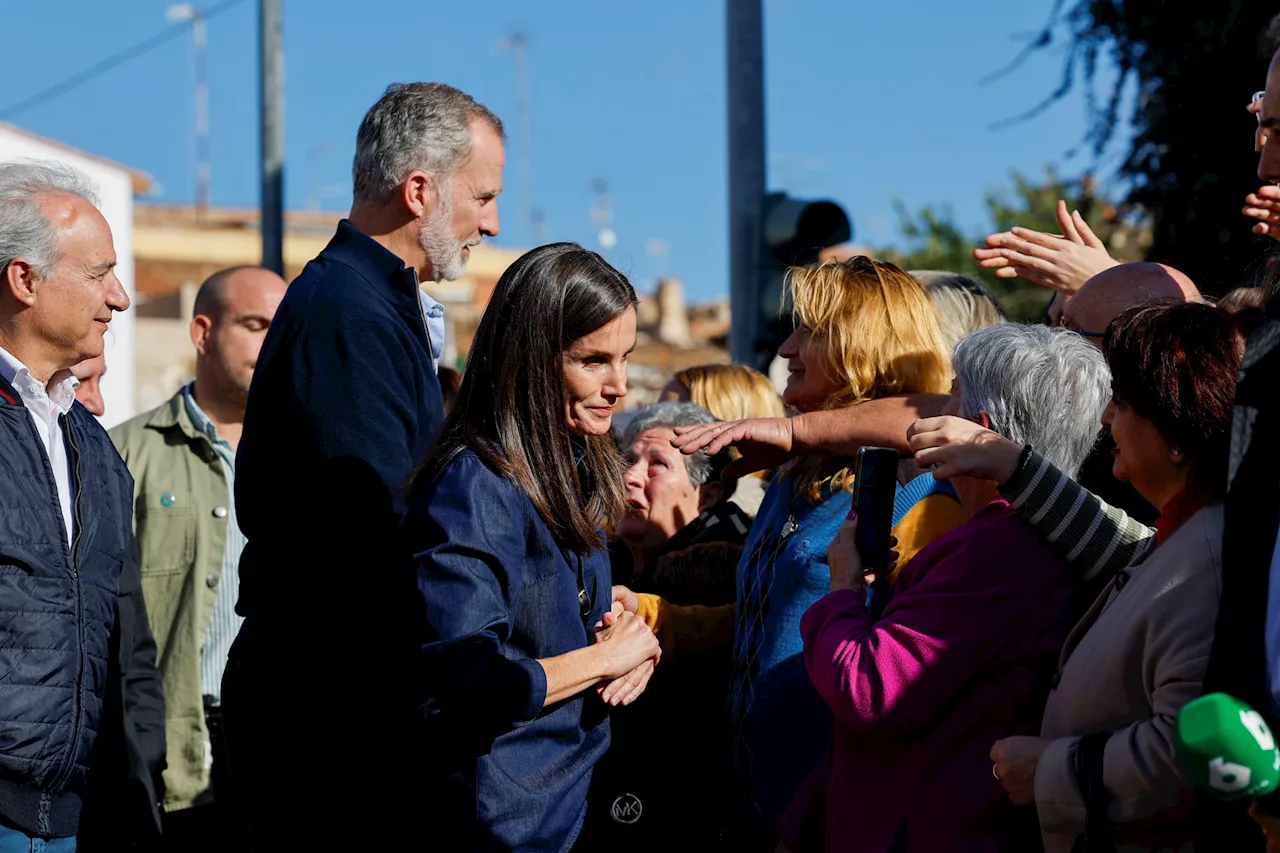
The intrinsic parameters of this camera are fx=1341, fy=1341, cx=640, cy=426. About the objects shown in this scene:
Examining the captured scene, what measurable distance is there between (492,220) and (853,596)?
1365 millimetres

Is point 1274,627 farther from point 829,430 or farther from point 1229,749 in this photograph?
point 829,430

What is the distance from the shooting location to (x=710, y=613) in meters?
3.55

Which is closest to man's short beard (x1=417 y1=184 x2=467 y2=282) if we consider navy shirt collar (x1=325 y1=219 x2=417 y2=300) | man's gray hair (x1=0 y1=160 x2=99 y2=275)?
navy shirt collar (x1=325 y1=219 x2=417 y2=300)

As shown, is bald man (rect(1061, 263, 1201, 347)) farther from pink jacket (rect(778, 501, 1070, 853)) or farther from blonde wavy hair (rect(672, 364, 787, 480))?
blonde wavy hair (rect(672, 364, 787, 480))

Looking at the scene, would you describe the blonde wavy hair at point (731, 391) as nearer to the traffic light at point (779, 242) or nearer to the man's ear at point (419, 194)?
the traffic light at point (779, 242)

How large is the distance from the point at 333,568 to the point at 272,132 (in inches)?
291

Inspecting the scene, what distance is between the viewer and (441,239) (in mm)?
3250

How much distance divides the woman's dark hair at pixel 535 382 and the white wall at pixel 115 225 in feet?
73.1

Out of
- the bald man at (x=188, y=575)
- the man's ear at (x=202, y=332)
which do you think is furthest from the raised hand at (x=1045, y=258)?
the man's ear at (x=202, y=332)

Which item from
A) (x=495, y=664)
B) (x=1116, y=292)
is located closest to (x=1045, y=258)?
(x=1116, y=292)

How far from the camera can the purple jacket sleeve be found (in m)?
2.51

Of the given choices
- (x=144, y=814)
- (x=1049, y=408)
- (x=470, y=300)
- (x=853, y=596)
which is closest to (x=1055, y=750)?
(x=853, y=596)

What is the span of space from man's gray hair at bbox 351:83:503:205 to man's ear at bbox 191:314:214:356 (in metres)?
1.75

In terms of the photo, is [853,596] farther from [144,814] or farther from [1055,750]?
[144,814]
